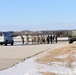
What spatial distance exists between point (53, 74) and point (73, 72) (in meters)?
1.08

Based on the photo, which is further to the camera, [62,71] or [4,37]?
[4,37]

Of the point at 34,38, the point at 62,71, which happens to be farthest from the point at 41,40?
the point at 62,71

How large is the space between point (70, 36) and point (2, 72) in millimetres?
36352

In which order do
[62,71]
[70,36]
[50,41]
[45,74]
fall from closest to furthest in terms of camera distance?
[45,74], [62,71], [70,36], [50,41]

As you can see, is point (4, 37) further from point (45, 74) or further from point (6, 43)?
point (45, 74)

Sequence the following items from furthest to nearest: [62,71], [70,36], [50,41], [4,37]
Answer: [50,41], [70,36], [4,37], [62,71]

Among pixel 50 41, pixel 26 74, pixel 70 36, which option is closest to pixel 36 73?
pixel 26 74

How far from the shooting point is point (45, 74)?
42.8 feet

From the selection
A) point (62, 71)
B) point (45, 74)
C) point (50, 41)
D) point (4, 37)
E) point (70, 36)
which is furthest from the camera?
point (50, 41)

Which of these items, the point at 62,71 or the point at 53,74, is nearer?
the point at 53,74

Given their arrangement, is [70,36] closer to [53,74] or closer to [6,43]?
[6,43]

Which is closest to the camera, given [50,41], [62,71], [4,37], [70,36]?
[62,71]

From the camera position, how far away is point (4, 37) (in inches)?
1831

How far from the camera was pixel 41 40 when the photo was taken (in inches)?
2056
